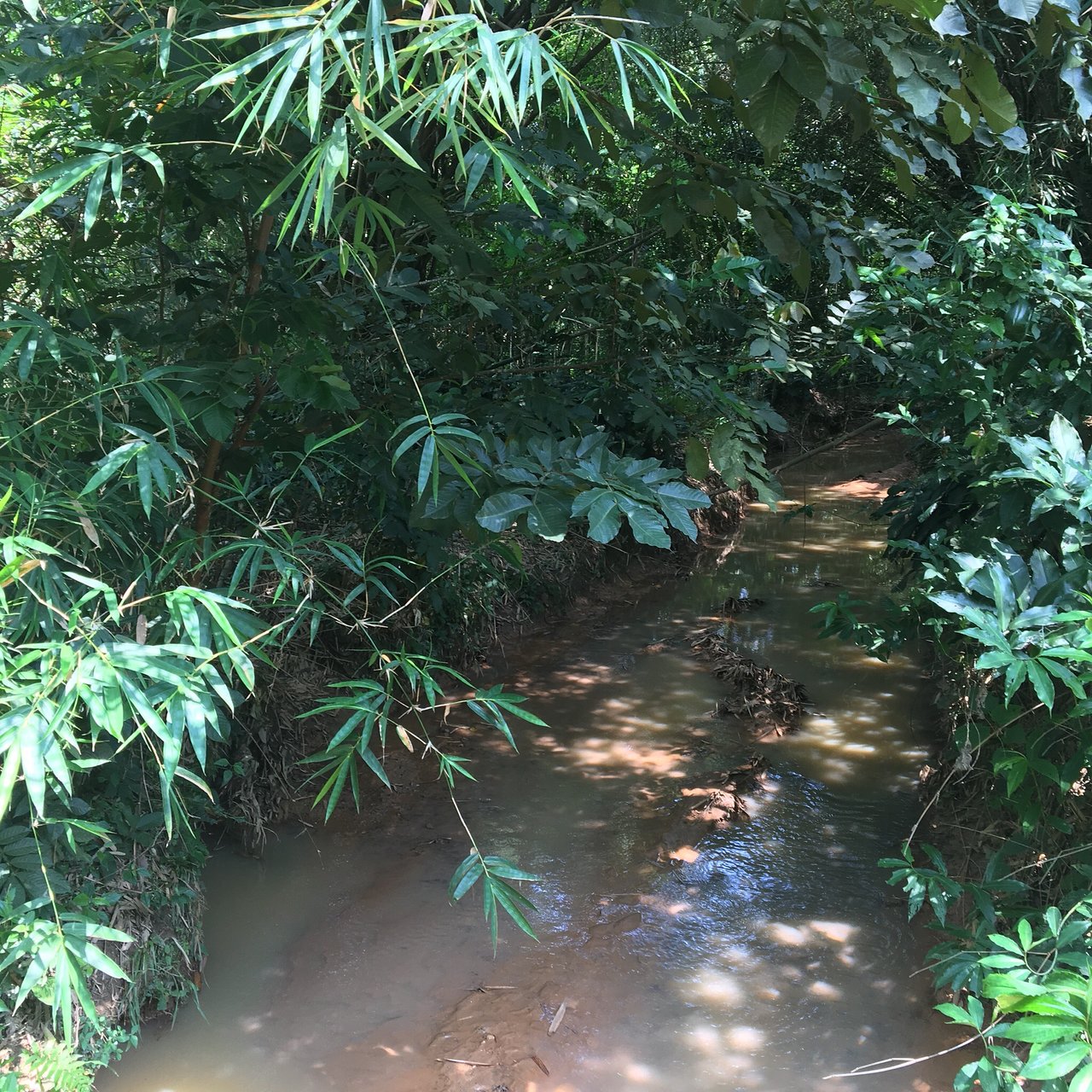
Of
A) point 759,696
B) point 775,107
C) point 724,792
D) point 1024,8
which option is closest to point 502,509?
point 775,107

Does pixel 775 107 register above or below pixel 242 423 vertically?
above

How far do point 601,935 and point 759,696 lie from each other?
1719 millimetres

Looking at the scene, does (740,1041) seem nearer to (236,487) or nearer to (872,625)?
(872,625)

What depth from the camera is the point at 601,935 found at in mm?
2732

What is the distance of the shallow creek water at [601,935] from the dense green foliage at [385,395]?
11.8 inches

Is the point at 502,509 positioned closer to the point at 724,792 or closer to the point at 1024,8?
the point at 1024,8

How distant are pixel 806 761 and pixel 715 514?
3273 mm

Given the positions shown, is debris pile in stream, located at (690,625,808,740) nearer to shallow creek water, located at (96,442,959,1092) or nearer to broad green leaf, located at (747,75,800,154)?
shallow creek water, located at (96,442,959,1092)

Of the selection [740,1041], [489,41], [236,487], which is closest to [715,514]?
[740,1041]

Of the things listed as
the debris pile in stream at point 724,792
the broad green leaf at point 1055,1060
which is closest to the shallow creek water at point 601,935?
the debris pile in stream at point 724,792

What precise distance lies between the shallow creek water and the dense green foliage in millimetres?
300

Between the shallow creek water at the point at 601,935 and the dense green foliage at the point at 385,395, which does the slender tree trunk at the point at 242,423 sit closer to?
the dense green foliage at the point at 385,395

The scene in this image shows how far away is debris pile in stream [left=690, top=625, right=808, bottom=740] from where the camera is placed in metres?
4.02

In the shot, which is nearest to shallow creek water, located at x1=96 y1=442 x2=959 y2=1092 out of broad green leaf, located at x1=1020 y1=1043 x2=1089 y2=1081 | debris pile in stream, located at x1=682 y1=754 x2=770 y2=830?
debris pile in stream, located at x1=682 y1=754 x2=770 y2=830
